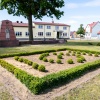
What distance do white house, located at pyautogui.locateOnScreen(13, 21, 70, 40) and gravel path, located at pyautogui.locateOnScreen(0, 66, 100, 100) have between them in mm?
40518

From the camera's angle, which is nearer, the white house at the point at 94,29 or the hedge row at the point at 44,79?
the hedge row at the point at 44,79

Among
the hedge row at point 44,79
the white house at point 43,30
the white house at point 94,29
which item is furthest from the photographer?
the white house at point 94,29

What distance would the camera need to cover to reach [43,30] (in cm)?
5316

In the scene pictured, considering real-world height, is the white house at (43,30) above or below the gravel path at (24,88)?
above

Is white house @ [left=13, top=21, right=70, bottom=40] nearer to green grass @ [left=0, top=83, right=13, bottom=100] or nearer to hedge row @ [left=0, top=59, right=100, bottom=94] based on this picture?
hedge row @ [left=0, top=59, right=100, bottom=94]

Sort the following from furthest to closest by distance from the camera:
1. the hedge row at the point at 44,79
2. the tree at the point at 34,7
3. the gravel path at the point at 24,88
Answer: the tree at the point at 34,7
the hedge row at the point at 44,79
the gravel path at the point at 24,88

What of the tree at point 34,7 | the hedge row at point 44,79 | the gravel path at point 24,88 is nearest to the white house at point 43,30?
the tree at point 34,7

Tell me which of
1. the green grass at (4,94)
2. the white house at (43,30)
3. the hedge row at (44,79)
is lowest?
the green grass at (4,94)

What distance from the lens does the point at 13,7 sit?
30.0 m

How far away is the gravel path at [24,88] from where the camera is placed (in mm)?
6492

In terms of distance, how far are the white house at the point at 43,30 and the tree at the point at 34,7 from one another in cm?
1766

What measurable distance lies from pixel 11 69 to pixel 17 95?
123 inches

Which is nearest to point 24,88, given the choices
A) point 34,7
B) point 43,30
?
point 34,7

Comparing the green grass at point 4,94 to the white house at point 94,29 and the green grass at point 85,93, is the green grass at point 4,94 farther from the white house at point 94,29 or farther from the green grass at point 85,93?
the white house at point 94,29
